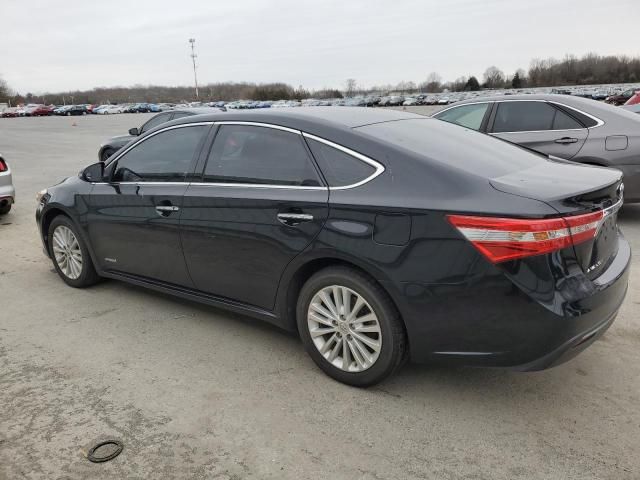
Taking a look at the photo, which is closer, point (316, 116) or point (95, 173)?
point (316, 116)

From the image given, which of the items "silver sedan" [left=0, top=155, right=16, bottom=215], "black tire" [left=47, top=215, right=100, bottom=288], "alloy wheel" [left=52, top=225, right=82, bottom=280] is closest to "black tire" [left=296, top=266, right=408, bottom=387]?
"black tire" [left=47, top=215, right=100, bottom=288]

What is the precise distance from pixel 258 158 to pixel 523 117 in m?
4.92

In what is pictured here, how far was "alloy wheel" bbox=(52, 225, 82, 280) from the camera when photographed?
514 centimetres

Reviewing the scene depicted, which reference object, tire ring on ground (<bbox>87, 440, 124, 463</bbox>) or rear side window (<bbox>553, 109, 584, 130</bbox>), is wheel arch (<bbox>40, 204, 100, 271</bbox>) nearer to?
tire ring on ground (<bbox>87, 440, 124, 463</bbox>)

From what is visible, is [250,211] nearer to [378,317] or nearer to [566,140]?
[378,317]

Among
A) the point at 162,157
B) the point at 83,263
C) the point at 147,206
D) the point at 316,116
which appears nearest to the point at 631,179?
the point at 316,116

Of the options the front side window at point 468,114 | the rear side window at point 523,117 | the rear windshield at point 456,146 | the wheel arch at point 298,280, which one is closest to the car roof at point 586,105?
the rear side window at point 523,117

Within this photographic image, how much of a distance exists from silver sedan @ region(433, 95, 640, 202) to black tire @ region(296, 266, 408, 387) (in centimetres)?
431

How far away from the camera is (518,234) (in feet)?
8.80

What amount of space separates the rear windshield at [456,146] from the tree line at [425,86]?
108314mm

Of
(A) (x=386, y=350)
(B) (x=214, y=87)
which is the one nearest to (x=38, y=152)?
(A) (x=386, y=350)

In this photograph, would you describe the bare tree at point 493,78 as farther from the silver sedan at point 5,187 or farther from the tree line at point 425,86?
the silver sedan at point 5,187

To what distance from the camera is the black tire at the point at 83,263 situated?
198 inches

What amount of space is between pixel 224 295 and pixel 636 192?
17.3ft
